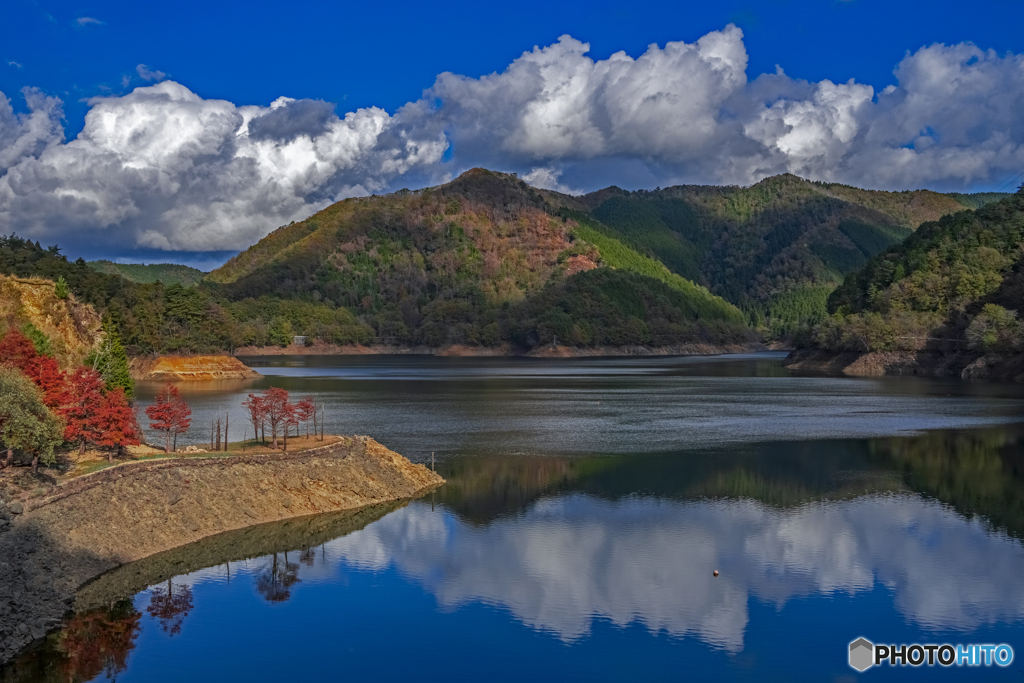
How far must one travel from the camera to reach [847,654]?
2488cm

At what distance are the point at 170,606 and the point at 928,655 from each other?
74.7 feet

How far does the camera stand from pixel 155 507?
35.2 metres

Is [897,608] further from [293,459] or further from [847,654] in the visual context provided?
[293,459]

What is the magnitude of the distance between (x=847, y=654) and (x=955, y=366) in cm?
12390

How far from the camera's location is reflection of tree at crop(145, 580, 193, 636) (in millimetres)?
27078

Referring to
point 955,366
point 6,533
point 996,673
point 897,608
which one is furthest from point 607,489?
point 955,366

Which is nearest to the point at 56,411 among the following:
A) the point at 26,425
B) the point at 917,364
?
the point at 26,425

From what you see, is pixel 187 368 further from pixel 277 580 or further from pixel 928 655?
pixel 928 655

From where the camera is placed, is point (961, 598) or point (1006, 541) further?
point (1006, 541)

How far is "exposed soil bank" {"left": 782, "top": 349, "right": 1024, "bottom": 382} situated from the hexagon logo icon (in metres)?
108

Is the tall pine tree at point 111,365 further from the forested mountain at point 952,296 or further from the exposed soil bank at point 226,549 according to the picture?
the forested mountain at point 952,296

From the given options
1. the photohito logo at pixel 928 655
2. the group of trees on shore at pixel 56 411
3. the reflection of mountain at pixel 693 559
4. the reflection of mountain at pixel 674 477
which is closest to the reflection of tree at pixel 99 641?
the reflection of mountain at pixel 693 559

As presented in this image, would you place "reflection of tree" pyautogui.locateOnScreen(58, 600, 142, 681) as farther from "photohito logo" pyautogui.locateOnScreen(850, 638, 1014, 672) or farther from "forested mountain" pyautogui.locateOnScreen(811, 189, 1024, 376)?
"forested mountain" pyautogui.locateOnScreen(811, 189, 1024, 376)

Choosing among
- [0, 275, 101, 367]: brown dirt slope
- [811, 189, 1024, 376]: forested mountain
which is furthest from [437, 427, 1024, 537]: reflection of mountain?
[811, 189, 1024, 376]: forested mountain
